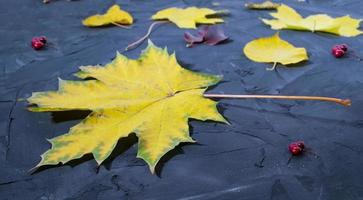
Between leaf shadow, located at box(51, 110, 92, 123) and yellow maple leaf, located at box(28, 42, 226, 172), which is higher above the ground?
yellow maple leaf, located at box(28, 42, 226, 172)

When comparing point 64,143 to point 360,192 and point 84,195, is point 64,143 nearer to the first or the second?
point 84,195

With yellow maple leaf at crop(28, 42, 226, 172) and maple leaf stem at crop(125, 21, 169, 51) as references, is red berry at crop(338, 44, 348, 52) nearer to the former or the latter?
yellow maple leaf at crop(28, 42, 226, 172)

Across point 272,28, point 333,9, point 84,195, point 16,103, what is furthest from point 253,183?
point 333,9

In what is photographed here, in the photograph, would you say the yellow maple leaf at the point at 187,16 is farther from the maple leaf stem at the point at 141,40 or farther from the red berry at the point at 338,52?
the red berry at the point at 338,52

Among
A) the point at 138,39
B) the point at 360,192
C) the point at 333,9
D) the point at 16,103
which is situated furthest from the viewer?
the point at 333,9

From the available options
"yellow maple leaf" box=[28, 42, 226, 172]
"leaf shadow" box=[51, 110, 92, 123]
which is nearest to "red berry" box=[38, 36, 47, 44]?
"yellow maple leaf" box=[28, 42, 226, 172]

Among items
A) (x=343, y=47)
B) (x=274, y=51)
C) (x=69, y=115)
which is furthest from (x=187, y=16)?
(x=69, y=115)
